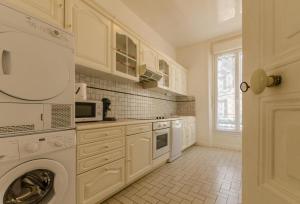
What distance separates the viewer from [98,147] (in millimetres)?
1521

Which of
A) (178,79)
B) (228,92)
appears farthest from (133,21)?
(228,92)

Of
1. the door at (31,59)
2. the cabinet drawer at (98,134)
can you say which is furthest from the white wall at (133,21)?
the cabinet drawer at (98,134)

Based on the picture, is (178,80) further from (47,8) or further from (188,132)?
(47,8)

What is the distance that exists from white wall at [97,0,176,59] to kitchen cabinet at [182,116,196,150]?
5.98ft

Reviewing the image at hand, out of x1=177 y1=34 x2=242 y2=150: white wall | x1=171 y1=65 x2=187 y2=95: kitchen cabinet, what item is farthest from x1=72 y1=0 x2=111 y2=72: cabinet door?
x1=177 y1=34 x2=242 y2=150: white wall

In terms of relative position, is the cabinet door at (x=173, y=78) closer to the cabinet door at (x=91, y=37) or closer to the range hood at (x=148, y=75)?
the range hood at (x=148, y=75)

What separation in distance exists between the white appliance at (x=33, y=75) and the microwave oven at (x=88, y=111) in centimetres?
41

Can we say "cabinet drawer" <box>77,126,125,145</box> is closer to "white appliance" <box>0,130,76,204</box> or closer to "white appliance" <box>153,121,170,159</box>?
"white appliance" <box>0,130,76,204</box>

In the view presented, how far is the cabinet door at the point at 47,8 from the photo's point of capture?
1209 millimetres

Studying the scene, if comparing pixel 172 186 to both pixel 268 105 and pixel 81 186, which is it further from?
pixel 268 105

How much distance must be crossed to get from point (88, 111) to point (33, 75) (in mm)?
793

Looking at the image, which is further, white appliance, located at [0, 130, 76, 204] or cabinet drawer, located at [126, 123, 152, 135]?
cabinet drawer, located at [126, 123, 152, 135]

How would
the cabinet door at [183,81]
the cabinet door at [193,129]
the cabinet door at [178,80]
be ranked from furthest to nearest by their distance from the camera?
the cabinet door at [183,81]
the cabinet door at [193,129]
the cabinet door at [178,80]

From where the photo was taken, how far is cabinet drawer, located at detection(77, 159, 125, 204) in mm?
1377
